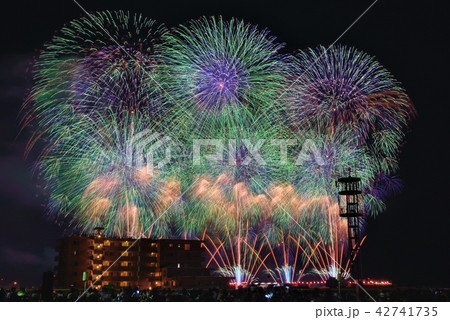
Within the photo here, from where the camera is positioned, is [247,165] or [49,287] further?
[247,165]

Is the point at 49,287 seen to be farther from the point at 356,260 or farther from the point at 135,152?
the point at 356,260

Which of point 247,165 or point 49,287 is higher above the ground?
point 247,165
